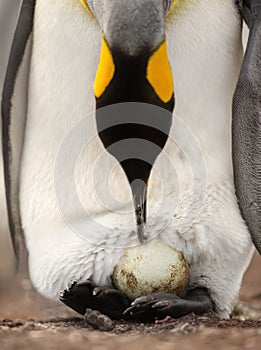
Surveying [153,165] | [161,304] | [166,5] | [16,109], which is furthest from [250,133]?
[16,109]

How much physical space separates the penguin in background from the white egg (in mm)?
26

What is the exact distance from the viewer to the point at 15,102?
296 centimetres

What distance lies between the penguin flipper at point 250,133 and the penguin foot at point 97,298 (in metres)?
0.43

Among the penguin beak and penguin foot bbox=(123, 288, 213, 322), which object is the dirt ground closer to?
penguin foot bbox=(123, 288, 213, 322)

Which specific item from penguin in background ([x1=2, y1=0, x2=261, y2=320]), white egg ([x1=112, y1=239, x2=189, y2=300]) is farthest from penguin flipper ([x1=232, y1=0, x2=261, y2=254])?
white egg ([x1=112, y1=239, x2=189, y2=300])

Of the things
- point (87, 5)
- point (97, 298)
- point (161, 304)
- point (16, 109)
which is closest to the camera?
point (161, 304)

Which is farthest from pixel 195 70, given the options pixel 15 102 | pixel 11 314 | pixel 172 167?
pixel 11 314

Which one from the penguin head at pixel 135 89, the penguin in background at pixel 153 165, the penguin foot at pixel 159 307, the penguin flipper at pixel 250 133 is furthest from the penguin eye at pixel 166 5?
the penguin foot at pixel 159 307

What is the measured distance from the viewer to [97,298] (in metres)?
2.52

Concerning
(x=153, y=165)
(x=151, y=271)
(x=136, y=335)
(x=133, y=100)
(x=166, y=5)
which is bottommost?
(x=136, y=335)

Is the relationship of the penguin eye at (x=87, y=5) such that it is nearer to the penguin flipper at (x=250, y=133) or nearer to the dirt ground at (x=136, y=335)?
the penguin flipper at (x=250, y=133)

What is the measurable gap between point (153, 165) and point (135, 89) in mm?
427

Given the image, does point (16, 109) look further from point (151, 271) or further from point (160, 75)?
point (160, 75)

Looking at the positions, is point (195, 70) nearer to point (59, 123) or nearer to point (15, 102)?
point (59, 123)
